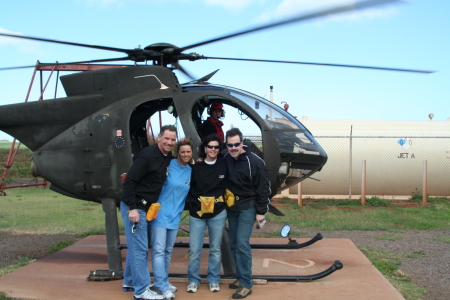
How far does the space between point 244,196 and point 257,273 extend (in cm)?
161

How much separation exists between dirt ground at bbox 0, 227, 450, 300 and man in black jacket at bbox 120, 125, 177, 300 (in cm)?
321

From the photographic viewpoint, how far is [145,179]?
5.02 metres

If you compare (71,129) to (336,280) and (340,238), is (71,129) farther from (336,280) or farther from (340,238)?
(340,238)

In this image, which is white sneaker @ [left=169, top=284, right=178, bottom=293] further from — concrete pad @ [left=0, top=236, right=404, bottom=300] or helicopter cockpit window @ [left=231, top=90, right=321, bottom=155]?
helicopter cockpit window @ [left=231, top=90, right=321, bottom=155]

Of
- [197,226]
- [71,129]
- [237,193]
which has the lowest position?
[197,226]

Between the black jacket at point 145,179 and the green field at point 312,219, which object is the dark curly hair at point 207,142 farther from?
the green field at point 312,219

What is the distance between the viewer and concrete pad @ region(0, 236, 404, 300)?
5.32 metres

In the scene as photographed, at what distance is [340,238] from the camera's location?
880 cm

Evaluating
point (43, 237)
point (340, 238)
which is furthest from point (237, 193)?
point (43, 237)

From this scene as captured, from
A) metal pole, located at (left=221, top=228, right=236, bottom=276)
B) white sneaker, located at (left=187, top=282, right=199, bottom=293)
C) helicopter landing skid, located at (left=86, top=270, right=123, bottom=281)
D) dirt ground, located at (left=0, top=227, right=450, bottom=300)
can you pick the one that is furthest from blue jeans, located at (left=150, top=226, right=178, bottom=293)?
dirt ground, located at (left=0, top=227, right=450, bottom=300)

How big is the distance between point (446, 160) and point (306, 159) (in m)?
11.1

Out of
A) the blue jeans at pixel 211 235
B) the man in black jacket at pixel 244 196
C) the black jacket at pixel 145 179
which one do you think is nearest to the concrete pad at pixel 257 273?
the man in black jacket at pixel 244 196

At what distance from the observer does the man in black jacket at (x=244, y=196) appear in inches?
202

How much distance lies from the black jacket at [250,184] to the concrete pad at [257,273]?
3.43 ft
